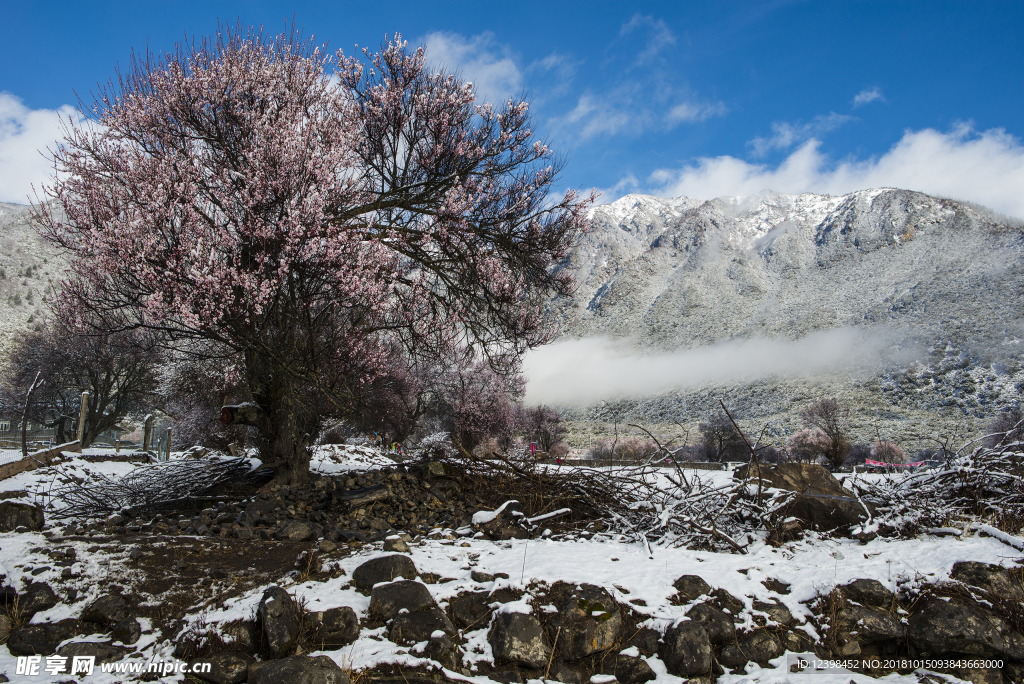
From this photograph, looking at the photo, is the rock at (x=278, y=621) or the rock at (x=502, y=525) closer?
the rock at (x=278, y=621)

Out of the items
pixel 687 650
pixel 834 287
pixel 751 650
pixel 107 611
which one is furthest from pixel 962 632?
pixel 834 287

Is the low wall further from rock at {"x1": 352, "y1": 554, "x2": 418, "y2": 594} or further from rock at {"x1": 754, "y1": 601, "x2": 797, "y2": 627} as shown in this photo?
rock at {"x1": 754, "y1": 601, "x2": 797, "y2": 627}

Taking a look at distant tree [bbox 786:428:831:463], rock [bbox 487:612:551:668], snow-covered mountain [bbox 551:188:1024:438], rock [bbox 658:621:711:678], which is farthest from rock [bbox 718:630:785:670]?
snow-covered mountain [bbox 551:188:1024:438]

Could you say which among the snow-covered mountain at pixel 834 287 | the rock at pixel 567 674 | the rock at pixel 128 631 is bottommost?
the rock at pixel 567 674

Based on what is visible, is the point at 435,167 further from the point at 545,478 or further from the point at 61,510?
the point at 61,510

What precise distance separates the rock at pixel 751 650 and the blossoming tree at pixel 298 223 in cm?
536

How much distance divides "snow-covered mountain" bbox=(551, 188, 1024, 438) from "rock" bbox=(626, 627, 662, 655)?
49437 mm

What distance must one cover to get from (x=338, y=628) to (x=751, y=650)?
2786 mm

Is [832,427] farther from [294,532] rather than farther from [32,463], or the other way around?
[32,463]

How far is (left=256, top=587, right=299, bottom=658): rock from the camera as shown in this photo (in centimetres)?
315

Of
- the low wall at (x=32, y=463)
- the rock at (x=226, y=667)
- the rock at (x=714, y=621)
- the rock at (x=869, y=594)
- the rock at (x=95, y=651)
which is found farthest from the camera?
the low wall at (x=32, y=463)

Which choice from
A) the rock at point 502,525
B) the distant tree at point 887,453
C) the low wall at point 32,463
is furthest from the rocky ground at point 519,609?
the low wall at point 32,463

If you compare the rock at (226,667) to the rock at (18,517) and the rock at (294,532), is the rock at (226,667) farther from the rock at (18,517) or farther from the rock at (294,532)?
the rock at (18,517)

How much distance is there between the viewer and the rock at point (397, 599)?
3486 millimetres
